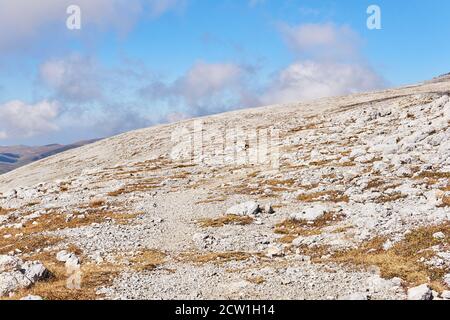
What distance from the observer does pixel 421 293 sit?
17.0 m

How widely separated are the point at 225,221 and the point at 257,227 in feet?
10.2

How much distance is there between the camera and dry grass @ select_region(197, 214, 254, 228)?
33906 mm

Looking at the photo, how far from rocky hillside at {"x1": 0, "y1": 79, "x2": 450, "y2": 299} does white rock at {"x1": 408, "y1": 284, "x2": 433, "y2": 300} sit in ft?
0.21

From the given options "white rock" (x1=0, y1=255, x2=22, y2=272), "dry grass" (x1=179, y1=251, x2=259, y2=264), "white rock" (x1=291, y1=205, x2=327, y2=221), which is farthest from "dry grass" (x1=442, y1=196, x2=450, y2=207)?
"white rock" (x1=0, y1=255, x2=22, y2=272)

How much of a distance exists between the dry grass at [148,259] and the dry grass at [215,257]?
1412mm

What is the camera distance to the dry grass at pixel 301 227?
29047mm

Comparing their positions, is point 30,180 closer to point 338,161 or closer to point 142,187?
point 142,187

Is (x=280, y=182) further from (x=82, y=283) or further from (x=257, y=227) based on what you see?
(x=82, y=283)

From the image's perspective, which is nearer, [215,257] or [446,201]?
[215,257]

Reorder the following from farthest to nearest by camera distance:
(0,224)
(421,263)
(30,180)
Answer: (30,180) < (0,224) < (421,263)

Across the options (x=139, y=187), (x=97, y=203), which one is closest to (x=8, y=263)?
(x=97, y=203)

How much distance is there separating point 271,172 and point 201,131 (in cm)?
6929

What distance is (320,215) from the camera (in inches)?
1273
